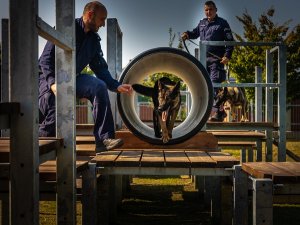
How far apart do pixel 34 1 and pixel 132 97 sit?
3596mm

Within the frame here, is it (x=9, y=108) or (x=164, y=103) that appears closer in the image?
(x=9, y=108)

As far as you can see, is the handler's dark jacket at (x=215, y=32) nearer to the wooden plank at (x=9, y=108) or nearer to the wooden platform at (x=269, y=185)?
the wooden platform at (x=269, y=185)

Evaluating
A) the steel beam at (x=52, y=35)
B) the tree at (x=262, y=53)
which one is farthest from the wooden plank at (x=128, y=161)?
the tree at (x=262, y=53)

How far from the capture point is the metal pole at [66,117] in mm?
3127

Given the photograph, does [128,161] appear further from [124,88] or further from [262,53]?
[262,53]

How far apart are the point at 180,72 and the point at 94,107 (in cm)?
153

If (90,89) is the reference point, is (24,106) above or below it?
below

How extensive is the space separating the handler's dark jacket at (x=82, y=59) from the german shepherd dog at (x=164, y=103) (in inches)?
16.8

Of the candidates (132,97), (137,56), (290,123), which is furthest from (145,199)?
(290,123)

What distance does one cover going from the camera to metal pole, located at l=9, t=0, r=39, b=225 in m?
2.17

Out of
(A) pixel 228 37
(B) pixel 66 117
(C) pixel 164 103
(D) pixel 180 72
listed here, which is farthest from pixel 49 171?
(A) pixel 228 37

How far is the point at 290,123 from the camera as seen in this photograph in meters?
29.2

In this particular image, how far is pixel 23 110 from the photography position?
2180 mm

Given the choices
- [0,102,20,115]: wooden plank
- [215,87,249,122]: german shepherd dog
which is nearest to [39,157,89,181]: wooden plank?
[0,102,20,115]: wooden plank
